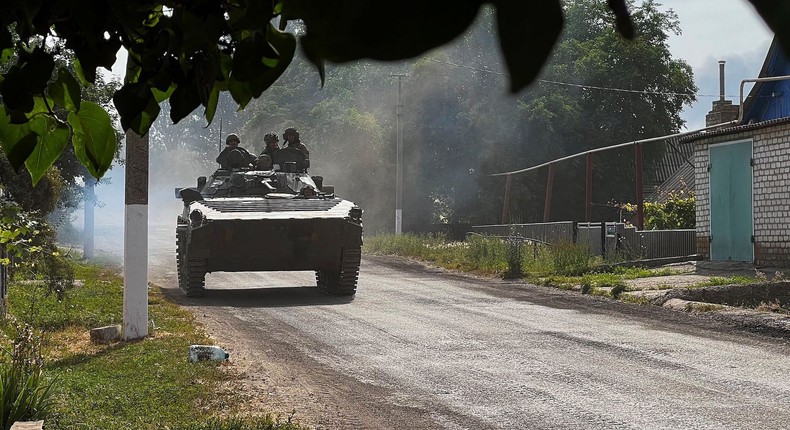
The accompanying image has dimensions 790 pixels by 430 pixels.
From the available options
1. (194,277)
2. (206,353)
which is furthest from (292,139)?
(206,353)

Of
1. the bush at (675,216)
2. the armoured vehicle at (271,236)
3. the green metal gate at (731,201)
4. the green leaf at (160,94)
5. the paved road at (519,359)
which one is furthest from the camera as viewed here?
the bush at (675,216)

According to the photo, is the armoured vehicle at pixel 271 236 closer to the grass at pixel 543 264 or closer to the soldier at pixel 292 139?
the soldier at pixel 292 139

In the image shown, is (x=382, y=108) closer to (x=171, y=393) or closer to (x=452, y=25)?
(x=171, y=393)

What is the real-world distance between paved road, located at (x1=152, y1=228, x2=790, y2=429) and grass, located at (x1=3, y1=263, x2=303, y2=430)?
0.61 m

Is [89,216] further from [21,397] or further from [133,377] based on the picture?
[21,397]

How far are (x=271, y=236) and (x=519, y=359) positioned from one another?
19.9ft

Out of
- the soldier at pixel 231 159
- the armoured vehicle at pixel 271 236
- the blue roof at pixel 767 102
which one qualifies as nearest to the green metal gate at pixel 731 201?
the blue roof at pixel 767 102

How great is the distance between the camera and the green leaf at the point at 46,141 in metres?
1.86

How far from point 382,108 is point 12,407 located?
133ft

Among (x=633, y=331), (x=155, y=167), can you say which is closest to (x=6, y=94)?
(x=633, y=331)

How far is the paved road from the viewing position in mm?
6309

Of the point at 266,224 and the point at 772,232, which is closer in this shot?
the point at 266,224

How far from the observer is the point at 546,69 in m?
0.81

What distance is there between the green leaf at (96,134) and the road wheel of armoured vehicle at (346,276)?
39.6 ft
